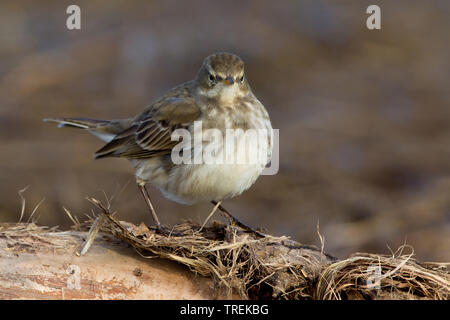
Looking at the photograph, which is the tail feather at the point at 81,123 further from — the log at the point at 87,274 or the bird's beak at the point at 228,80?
the log at the point at 87,274

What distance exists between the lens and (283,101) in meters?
11.5

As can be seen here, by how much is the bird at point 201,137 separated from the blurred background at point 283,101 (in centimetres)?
203

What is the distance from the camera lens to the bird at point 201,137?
17.7ft

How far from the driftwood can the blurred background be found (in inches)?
142

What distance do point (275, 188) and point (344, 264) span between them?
5372 mm

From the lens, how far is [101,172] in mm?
9477

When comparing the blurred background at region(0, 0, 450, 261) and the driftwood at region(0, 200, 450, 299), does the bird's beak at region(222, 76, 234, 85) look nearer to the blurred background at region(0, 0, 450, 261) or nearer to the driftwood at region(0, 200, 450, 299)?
the driftwood at region(0, 200, 450, 299)

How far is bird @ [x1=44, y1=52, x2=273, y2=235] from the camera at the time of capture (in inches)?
212

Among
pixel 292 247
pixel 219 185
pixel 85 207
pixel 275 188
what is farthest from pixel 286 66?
pixel 292 247

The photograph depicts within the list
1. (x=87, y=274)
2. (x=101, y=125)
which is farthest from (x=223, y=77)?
(x=87, y=274)

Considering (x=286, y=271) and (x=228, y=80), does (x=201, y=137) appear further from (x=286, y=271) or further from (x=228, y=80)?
(x=286, y=271)

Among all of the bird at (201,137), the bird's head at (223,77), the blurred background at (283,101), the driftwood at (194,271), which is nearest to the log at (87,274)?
the driftwood at (194,271)

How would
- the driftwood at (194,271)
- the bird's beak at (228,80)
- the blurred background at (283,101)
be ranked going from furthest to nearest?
the blurred background at (283,101)
the bird's beak at (228,80)
the driftwood at (194,271)
